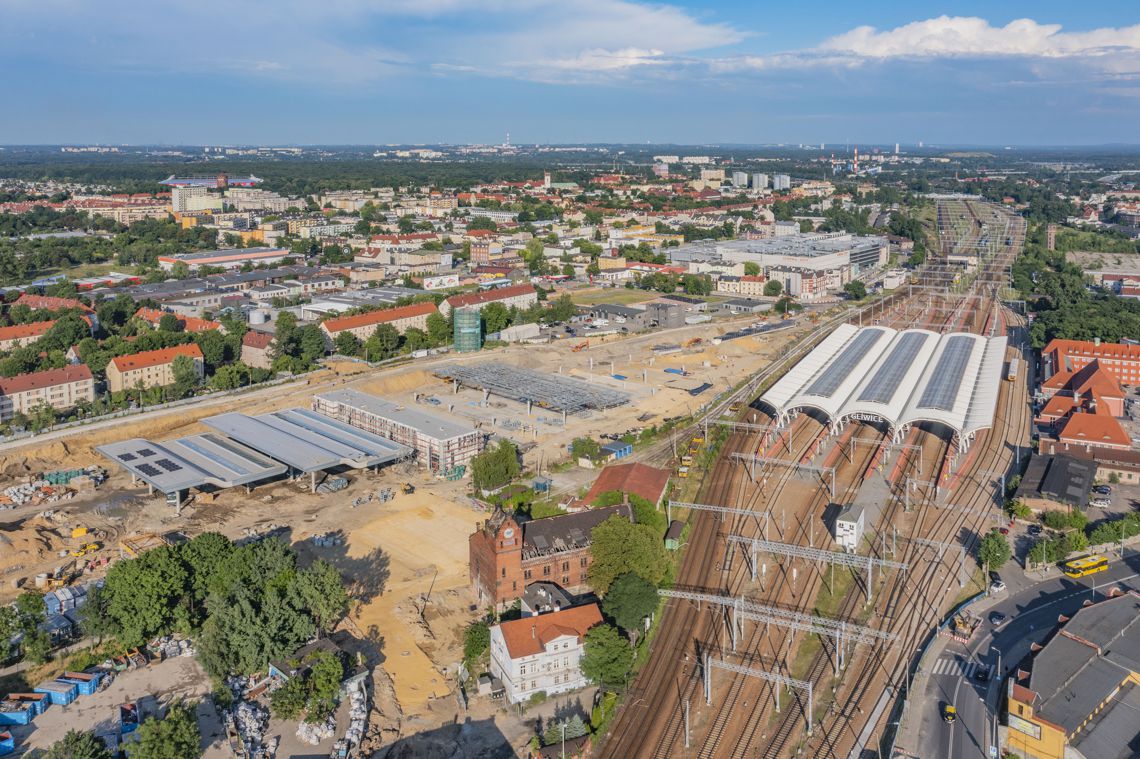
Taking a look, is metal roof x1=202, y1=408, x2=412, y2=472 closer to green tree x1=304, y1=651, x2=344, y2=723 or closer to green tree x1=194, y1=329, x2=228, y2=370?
green tree x1=194, y1=329, x2=228, y2=370

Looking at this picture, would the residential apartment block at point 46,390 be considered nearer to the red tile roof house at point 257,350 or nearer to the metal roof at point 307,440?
the red tile roof house at point 257,350

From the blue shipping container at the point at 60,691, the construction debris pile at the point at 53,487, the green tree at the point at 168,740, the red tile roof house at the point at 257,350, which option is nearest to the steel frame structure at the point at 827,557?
the green tree at the point at 168,740

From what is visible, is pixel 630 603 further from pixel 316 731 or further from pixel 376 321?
pixel 376 321

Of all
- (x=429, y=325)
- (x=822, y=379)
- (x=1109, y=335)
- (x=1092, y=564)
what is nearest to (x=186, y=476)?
(x=429, y=325)

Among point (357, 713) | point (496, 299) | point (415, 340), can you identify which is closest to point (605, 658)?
point (357, 713)

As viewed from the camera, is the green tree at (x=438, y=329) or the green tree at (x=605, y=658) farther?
the green tree at (x=438, y=329)

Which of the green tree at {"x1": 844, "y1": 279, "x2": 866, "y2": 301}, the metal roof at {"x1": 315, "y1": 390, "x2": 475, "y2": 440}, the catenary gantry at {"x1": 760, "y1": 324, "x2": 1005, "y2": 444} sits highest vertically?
the catenary gantry at {"x1": 760, "y1": 324, "x2": 1005, "y2": 444}

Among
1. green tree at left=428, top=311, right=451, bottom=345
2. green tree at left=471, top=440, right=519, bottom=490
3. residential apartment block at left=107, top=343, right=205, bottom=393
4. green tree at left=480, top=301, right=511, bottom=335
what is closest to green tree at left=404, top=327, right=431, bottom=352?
green tree at left=428, top=311, right=451, bottom=345
